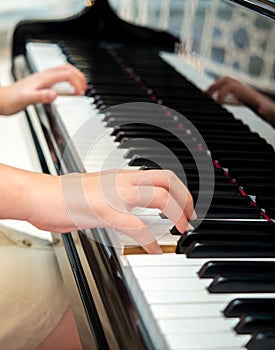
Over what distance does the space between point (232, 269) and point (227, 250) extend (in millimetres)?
57

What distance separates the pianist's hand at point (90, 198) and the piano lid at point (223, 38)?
60 cm

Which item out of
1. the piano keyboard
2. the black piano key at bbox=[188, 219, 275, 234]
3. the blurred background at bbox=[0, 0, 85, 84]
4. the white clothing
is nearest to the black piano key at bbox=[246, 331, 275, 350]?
the piano keyboard

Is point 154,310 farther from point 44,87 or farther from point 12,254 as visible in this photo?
point 44,87

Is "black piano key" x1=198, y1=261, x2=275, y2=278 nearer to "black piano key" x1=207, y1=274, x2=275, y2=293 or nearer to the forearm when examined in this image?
"black piano key" x1=207, y1=274, x2=275, y2=293

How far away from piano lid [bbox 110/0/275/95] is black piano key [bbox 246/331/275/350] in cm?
82

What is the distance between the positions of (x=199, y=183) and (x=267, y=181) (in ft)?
0.41

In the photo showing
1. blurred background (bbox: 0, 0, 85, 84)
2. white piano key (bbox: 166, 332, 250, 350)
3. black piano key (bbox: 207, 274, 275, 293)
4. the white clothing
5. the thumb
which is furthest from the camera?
blurred background (bbox: 0, 0, 85, 84)

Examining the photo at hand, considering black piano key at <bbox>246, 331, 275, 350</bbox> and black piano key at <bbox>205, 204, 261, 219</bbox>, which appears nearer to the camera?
black piano key at <bbox>246, 331, 275, 350</bbox>

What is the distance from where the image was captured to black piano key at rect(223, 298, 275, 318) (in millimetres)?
709

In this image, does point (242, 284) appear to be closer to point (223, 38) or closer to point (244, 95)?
point (244, 95)

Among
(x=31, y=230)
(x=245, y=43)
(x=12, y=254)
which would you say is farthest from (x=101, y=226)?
(x=245, y=43)

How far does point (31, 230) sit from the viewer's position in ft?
4.50

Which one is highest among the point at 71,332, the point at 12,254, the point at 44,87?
the point at 44,87

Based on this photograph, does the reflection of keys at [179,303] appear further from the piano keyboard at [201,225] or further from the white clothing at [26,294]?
the white clothing at [26,294]
